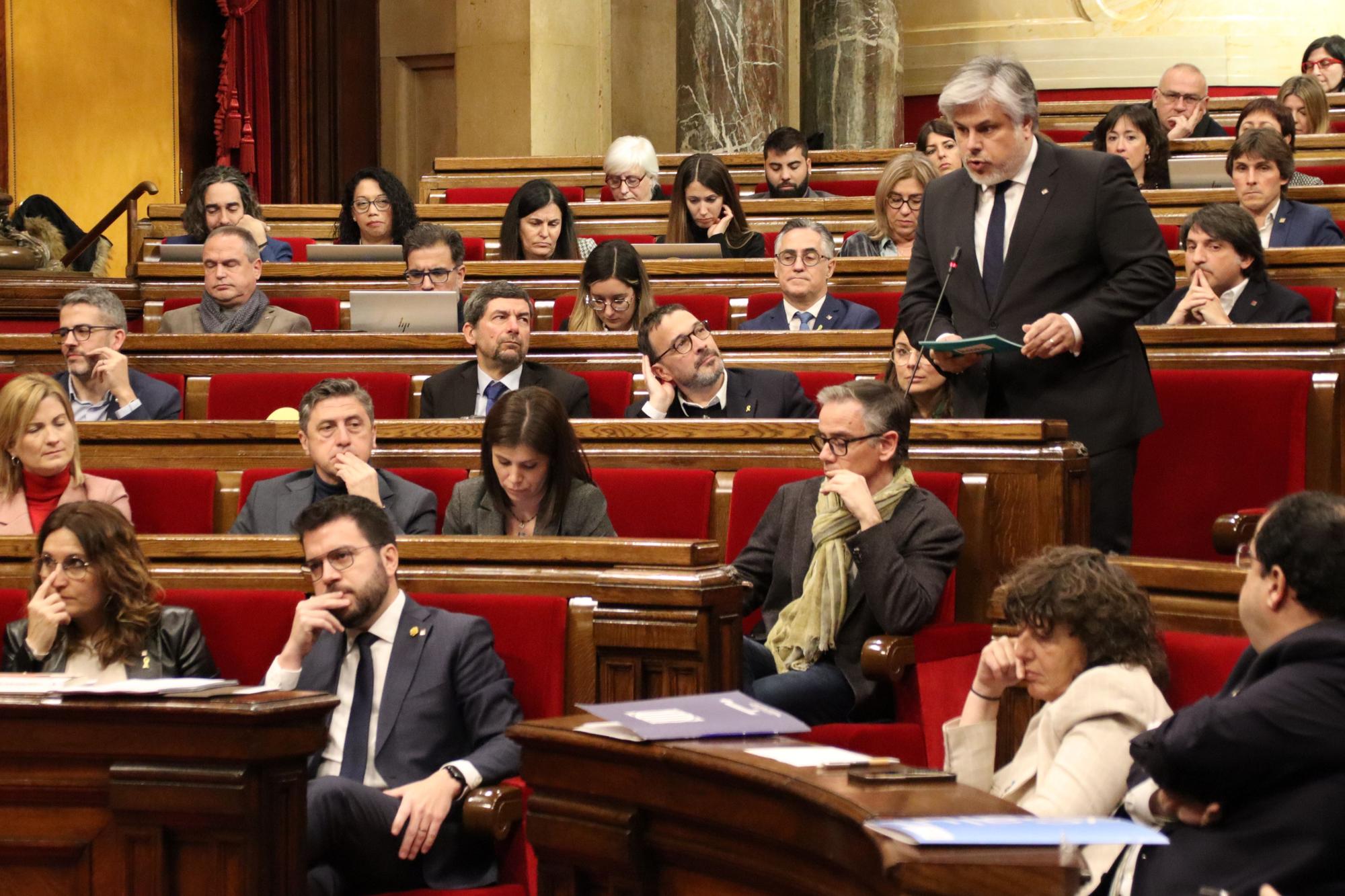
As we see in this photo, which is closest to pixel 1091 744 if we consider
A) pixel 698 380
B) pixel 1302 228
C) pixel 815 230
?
pixel 698 380

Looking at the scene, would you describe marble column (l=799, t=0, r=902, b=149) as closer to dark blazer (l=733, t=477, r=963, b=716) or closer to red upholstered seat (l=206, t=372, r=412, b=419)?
red upholstered seat (l=206, t=372, r=412, b=419)

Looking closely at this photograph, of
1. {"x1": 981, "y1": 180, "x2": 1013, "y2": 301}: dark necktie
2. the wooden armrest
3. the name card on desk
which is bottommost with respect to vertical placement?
the wooden armrest

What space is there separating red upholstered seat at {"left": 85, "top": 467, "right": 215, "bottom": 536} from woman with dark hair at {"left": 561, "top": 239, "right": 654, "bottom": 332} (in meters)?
1.24

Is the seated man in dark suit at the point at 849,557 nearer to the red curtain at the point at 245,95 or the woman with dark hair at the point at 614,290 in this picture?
the woman with dark hair at the point at 614,290

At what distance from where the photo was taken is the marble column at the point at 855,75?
8219 millimetres

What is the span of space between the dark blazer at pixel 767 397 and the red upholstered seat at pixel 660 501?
19.6 inches

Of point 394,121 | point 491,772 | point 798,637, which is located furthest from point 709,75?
point 491,772

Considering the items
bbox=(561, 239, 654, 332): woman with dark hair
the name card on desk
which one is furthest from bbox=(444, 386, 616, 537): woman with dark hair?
bbox=(561, 239, 654, 332): woman with dark hair

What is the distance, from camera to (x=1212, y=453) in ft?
10.6

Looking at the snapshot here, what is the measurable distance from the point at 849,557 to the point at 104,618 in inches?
44.8

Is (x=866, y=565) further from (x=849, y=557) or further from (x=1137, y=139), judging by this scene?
(x=1137, y=139)

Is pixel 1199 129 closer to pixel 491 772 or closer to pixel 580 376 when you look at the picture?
pixel 580 376

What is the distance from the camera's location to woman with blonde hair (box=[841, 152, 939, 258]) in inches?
185

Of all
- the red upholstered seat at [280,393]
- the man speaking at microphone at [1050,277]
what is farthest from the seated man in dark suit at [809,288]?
the man speaking at microphone at [1050,277]
